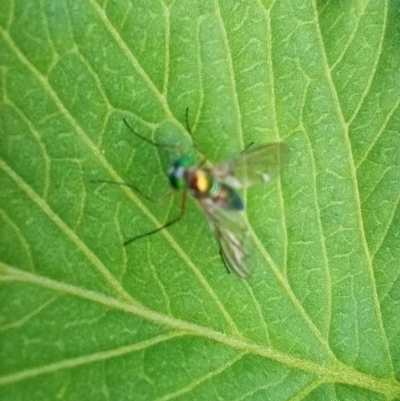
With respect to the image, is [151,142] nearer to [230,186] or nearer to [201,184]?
[201,184]

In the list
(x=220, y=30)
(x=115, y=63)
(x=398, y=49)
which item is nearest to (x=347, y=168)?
(x=398, y=49)

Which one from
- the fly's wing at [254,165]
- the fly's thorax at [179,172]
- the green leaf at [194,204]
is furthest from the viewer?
the fly's wing at [254,165]

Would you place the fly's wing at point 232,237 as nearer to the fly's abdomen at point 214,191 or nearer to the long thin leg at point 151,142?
the fly's abdomen at point 214,191

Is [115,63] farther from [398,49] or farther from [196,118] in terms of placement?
[398,49]

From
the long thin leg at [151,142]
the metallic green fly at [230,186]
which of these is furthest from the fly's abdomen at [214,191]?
the long thin leg at [151,142]

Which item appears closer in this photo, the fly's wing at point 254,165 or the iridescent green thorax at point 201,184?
Result: the iridescent green thorax at point 201,184

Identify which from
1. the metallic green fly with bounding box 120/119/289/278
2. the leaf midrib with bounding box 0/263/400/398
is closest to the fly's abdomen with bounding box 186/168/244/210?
the metallic green fly with bounding box 120/119/289/278
